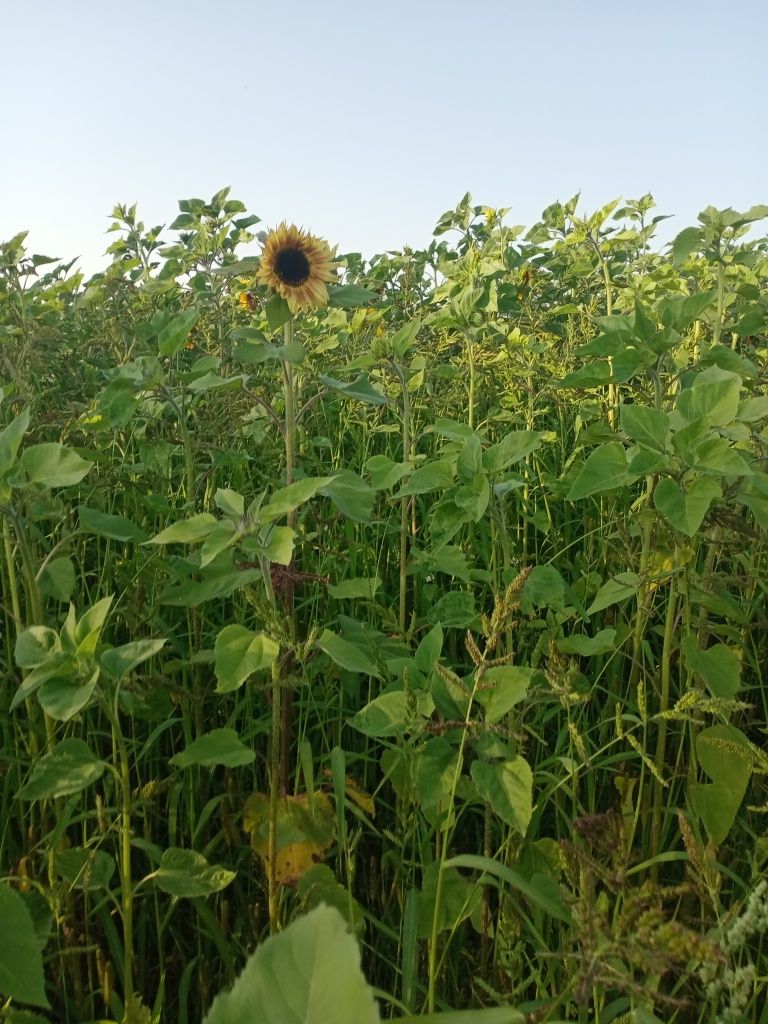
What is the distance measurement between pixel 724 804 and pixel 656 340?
0.88 metres

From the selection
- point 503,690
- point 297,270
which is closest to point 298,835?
point 503,690

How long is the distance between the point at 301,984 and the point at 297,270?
5.76 ft

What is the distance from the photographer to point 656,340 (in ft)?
5.84

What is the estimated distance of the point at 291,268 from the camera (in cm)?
199

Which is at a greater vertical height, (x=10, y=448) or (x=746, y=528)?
(x=10, y=448)

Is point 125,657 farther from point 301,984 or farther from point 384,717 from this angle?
point 301,984

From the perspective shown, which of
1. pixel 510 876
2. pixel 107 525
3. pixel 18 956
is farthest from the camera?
pixel 107 525

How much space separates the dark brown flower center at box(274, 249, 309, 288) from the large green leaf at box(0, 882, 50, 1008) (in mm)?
1403

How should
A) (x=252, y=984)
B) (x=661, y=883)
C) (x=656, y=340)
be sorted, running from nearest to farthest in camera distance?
1. (x=252, y=984)
2. (x=661, y=883)
3. (x=656, y=340)

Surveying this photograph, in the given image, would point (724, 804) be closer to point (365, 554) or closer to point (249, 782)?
point (249, 782)

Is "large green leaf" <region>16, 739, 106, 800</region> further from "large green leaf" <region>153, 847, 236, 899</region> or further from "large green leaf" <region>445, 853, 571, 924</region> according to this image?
"large green leaf" <region>445, 853, 571, 924</region>

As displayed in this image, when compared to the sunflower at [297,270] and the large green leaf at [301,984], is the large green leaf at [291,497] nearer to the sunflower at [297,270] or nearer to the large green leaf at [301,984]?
the sunflower at [297,270]

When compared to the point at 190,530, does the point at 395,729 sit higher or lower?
lower

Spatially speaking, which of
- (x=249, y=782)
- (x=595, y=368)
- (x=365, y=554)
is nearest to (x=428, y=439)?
(x=365, y=554)
